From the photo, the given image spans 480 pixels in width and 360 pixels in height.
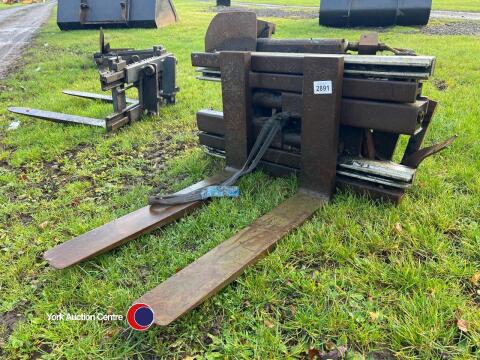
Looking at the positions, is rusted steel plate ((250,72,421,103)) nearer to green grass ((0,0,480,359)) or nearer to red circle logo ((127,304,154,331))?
green grass ((0,0,480,359))

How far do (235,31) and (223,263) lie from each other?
213cm

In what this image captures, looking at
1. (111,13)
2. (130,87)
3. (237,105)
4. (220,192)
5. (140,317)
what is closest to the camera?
(140,317)

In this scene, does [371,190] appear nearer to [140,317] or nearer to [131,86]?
[140,317]

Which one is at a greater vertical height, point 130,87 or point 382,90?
point 382,90

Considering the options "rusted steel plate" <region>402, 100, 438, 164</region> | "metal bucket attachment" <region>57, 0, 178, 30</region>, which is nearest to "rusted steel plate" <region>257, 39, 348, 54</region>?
"rusted steel plate" <region>402, 100, 438, 164</region>

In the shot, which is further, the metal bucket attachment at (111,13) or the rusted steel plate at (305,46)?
the metal bucket attachment at (111,13)

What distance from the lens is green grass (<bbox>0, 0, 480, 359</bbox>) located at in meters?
1.86

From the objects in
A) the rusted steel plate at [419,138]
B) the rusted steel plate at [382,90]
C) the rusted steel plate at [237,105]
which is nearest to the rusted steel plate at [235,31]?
the rusted steel plate at [237,105]

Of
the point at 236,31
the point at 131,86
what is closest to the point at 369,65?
the point at 236,31

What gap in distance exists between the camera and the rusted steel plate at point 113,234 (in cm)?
235

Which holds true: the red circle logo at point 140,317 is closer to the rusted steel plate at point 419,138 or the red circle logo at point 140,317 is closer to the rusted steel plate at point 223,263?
the rusted steel plate at point 223,263

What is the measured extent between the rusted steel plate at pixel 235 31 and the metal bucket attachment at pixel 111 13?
12.0 metres

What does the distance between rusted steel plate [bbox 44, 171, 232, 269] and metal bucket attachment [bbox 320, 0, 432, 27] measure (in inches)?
509

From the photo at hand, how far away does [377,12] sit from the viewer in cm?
1354
